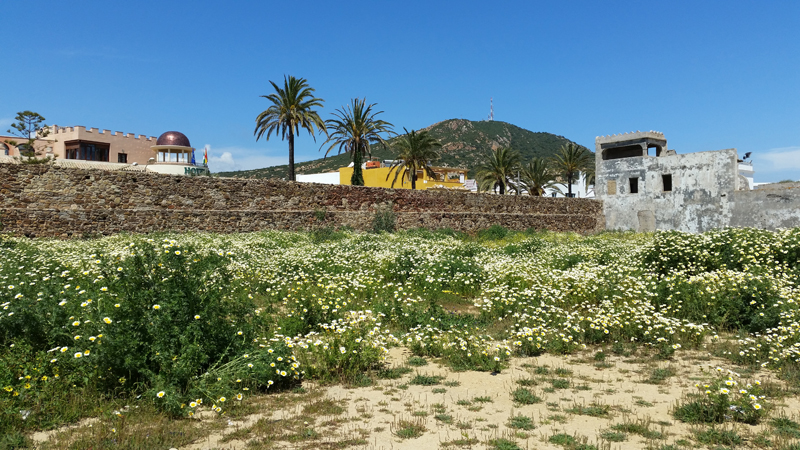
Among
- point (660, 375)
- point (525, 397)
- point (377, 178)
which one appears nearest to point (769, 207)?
point (660, 375)

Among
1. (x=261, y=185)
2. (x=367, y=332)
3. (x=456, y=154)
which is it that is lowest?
(x=367, y=332)

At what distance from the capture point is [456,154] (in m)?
95.2

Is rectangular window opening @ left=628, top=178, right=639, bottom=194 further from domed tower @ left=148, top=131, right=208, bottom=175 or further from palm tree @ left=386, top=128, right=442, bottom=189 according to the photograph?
domed tower @ left=148, top=131, right=208, bottom=175

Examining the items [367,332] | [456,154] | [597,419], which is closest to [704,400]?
[597,419]

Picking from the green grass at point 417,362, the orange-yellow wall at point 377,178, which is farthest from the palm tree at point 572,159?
the green grass at point 417,362

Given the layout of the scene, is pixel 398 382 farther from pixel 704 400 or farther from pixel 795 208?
pixel 795 208

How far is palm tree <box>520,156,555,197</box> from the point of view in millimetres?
43344

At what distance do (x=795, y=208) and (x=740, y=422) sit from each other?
26.7m

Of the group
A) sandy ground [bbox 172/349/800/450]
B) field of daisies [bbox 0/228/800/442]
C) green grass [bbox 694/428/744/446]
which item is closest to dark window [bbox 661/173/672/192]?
field of daisies [bbox 0/228/800/442]

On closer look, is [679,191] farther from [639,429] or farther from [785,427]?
[639,429]

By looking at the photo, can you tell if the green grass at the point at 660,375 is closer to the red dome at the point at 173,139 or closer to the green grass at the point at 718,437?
the green grass at the point at 718,437

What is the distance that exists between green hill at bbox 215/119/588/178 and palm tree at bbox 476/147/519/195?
33903 millimetres

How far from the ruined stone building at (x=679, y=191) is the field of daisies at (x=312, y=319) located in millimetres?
19478

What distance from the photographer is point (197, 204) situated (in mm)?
18656
